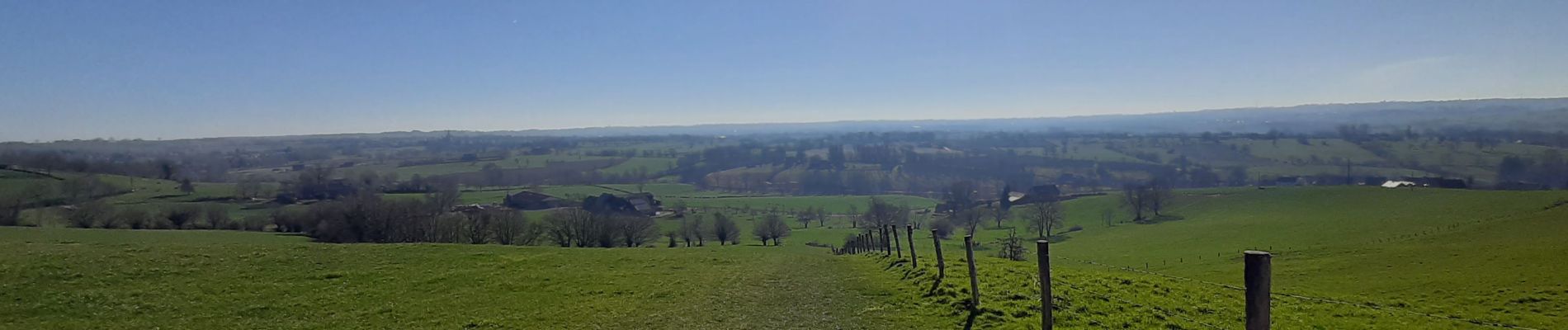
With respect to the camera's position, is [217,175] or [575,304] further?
[217,175]

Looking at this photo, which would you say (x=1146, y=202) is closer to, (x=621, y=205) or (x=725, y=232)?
(x=725, y=232)

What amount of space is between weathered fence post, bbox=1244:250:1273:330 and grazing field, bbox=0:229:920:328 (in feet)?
28.4

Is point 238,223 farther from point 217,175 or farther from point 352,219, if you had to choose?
point 217,175

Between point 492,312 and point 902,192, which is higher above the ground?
point 492,312

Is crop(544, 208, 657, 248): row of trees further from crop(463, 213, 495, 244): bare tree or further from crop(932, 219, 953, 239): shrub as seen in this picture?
crop(932, 219, 953, 239): shrub

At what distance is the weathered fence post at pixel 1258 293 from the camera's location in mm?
6273

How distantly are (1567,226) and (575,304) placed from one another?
5899 centimetres

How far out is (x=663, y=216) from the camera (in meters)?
109

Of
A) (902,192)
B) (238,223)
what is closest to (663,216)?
(238,223)

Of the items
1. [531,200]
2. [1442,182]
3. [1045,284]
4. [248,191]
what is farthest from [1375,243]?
[248,191]

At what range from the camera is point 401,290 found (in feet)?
71.3

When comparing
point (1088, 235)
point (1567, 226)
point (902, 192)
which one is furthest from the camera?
point (902, 192)

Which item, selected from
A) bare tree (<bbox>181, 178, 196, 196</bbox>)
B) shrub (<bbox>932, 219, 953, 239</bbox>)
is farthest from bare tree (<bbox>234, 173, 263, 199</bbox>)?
shrub (<bbox>932, 219, 953, 239</bbox>)

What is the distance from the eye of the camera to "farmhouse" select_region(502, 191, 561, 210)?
11629 cm
